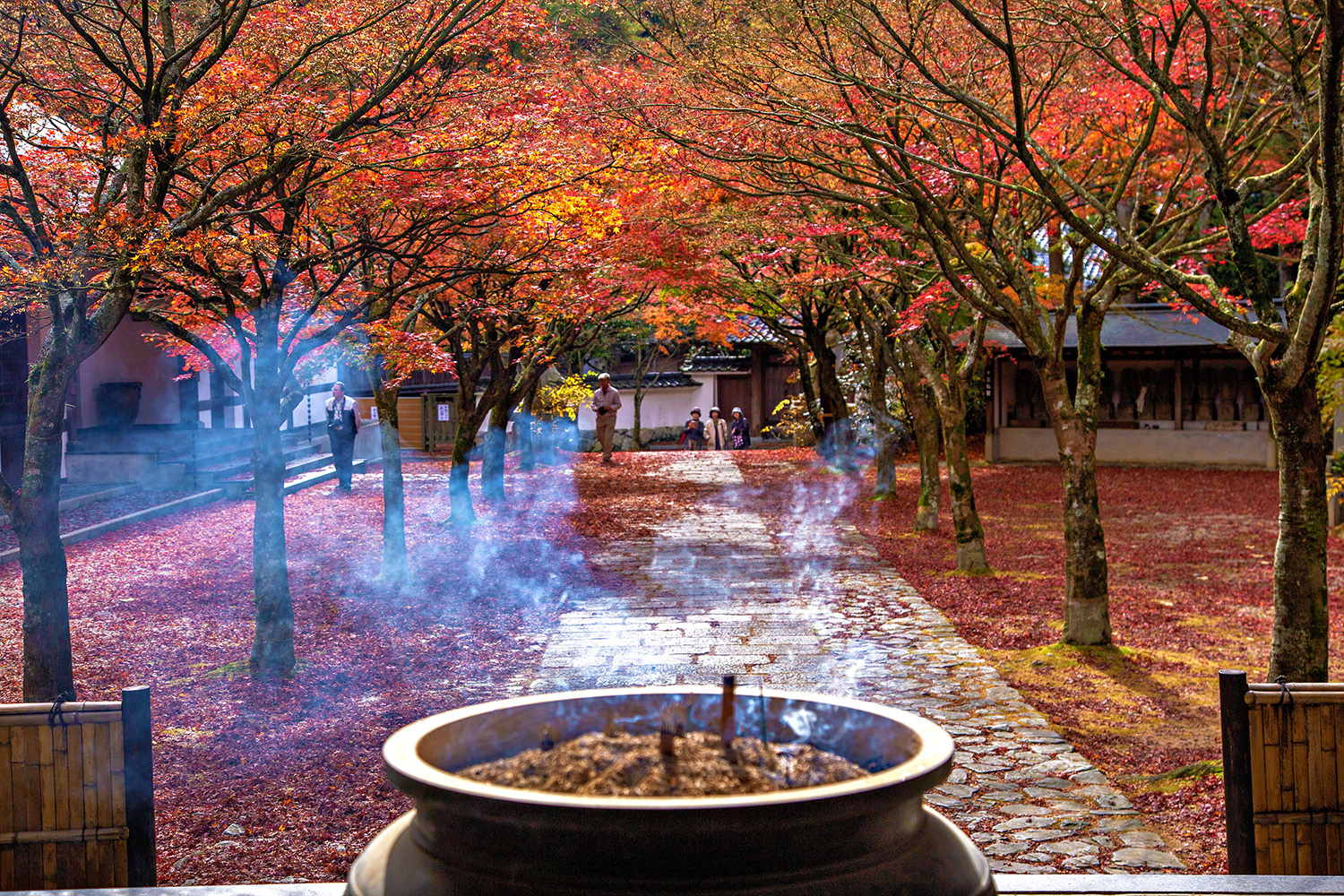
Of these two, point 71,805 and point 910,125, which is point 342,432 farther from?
point 71,805

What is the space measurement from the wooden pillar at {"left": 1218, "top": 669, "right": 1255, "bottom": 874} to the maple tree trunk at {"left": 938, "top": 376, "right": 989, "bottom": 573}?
9394 millimetres

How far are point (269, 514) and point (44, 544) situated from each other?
2346mm

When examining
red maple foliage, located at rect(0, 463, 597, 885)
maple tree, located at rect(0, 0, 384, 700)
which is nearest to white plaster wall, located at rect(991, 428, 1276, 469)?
red maple foliage, located at rect(0, 463, 597, 885)

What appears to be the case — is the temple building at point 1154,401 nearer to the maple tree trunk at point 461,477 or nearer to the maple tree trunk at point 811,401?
the maple tree trunk at point 811,401

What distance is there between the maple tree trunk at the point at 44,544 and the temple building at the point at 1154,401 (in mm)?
24273

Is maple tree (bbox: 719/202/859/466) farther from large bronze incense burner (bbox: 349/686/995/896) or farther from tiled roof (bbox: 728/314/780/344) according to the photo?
large bronze incense burner (bbox: 349/686/995/896)

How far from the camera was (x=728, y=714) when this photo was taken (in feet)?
9.25

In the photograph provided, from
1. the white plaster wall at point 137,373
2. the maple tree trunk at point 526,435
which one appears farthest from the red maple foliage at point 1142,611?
the white plaster wall at point 137,373

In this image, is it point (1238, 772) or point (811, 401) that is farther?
point (811, 401)

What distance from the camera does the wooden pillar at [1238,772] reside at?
3908 millimetres

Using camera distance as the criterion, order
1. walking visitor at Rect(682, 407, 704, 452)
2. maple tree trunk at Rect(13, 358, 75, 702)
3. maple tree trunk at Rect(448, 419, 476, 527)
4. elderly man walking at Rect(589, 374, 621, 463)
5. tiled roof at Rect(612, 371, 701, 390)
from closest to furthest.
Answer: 1. maple tree trunk at Rect(13, 358, 75, 702)
2. maple tree trunk at Rect(448, 419, 476, 527)
3. elderly man walking at Rect(589, 374, 621, 463)
4. walking visitor at Rect(682, 407, 704, 452)
5. tiled roof at Rect(612, 371, 701, 390)

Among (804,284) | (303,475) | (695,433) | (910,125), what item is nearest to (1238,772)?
(910,125)

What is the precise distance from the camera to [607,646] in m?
9.62

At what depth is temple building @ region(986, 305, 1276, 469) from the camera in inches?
1051
